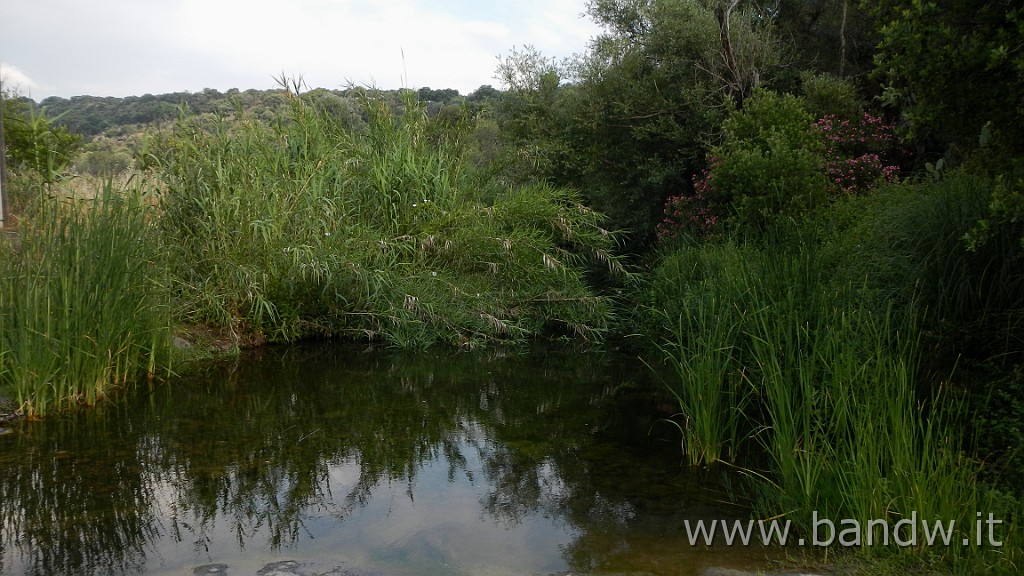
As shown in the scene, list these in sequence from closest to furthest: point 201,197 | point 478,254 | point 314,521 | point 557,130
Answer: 1. point 314,521
2. point 201,197
3. point 478,254
4. point 557,130

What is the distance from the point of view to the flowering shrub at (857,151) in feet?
32.8

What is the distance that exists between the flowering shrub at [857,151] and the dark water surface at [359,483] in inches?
207

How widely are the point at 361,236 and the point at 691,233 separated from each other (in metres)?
5.21

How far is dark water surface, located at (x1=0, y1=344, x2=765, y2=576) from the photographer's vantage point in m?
3.35

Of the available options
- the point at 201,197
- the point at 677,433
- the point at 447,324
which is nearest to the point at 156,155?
the point at 201,197

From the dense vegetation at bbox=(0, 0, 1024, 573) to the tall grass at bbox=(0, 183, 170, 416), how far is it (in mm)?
26

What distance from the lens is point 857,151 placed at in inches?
429

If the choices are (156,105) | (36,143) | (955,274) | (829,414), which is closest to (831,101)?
(955,274)

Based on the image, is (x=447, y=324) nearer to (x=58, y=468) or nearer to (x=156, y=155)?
(x=156, y=155)

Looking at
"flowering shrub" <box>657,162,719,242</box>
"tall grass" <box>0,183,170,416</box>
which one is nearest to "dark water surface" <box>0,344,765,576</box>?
"tall grass" <box>0,183,170,416</box>

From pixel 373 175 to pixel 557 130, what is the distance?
255 inches

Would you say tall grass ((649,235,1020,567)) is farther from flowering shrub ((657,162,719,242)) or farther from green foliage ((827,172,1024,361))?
flowering shrub ((657,162,719,242))

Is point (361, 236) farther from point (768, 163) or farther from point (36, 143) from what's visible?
point (768, 163)

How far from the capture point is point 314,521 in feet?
12.4
